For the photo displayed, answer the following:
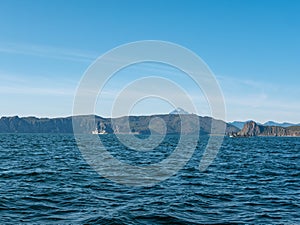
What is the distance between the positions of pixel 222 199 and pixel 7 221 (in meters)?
13.0

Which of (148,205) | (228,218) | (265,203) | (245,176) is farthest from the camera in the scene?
(245,176)

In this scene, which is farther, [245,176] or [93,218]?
[245,176]

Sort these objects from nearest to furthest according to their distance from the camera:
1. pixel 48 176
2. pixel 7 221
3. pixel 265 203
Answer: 1. pixel 7 221
2. pixel 265 203
3. pixel 48 176

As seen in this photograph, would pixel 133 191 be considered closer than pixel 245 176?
Yes

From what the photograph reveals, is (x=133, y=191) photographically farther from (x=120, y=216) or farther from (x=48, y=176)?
(x=48, y=176)

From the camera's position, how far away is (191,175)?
3388cm

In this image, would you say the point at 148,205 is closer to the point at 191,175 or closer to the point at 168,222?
the point at 168,222

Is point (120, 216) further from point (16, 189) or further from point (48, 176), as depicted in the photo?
point (48, 176)

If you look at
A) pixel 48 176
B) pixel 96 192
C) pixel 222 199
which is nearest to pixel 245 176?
pixel 222 199

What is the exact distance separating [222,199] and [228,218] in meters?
4.74

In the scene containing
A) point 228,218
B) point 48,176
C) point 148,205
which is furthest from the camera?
point 48,176

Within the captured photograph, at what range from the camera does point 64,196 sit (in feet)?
73.2

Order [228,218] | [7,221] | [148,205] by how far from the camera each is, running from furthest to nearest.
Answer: [148,205]
[228,218]
[7,221]

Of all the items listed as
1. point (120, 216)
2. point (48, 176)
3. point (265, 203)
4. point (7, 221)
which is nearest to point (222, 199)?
point (265, 203)
